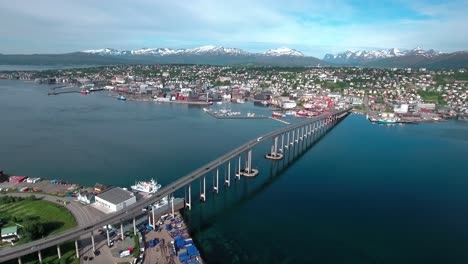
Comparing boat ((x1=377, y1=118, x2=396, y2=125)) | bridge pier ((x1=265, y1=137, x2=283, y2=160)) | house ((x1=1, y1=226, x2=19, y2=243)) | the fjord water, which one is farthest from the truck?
boat ((x1=377, y1=118, x2=396, y2=125))

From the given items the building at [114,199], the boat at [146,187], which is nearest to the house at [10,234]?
the building at [114,199]

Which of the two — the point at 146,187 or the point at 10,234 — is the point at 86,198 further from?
the point at 10,234

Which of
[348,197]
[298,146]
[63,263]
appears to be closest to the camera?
[63,263]

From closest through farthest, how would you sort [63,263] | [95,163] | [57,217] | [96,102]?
[63,263] → [57,217] → [95,163] → [96,102]

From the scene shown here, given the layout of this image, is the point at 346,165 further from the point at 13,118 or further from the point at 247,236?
the point at 13,118

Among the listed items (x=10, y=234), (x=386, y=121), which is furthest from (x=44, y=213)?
(x=386, y=121)

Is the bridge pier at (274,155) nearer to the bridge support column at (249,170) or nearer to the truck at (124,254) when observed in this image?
the bridge support column at (249,170)

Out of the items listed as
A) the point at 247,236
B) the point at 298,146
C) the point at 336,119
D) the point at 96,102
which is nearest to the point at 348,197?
the point at 247,236
